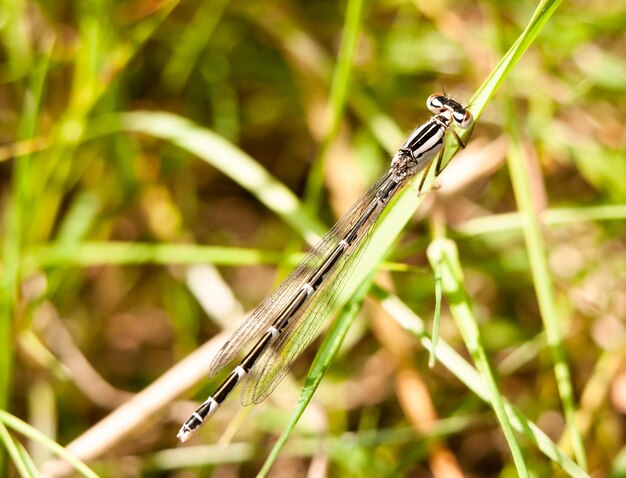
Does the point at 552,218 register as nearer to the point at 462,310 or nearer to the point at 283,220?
the point at 462,310

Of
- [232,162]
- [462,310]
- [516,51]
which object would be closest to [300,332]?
[462,310]

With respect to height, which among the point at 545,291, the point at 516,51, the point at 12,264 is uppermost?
the point at 12,264

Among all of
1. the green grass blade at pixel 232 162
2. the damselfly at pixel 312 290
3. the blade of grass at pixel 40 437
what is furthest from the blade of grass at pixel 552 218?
the blade of grass at pixel 40 437

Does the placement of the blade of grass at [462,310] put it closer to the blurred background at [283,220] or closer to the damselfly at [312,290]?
the damselfly at [312,290]

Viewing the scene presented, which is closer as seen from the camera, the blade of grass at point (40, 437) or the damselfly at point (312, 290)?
the blade of grass at point (40, 437)

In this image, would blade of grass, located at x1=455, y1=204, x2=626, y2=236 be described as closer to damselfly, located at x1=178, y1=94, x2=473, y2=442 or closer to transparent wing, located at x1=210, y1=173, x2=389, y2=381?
damselfly, located at x1=178, y1=94, x2=473, y2=442

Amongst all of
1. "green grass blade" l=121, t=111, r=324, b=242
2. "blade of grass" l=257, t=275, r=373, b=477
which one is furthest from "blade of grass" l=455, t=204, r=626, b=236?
"blade of grass" l=257, t=275, r=373, b=477

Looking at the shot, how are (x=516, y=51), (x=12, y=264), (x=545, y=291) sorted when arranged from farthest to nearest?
(x=12, y=264) < (x=545, y=291) < (x=516, y=51)

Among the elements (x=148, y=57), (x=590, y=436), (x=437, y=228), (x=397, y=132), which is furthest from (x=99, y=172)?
(x=590, y=436)
